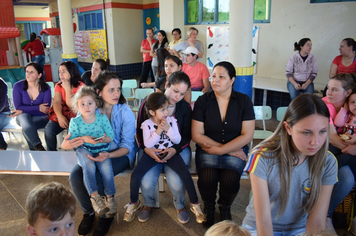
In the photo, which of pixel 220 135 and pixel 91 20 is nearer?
pixel 220 135

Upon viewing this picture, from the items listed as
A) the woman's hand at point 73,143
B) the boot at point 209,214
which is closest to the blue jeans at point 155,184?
the boot at point 209,214

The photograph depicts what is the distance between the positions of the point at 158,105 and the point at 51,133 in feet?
5.31

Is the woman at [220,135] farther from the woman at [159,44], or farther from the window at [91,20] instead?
the window at [91,20]

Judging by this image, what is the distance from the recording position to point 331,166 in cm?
146

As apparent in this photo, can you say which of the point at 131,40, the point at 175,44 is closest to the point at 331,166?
the point at 175,44

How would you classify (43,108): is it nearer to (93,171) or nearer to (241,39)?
(93,171)

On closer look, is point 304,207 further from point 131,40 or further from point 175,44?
point 131,40

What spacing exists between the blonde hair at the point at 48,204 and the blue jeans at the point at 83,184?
1032mm

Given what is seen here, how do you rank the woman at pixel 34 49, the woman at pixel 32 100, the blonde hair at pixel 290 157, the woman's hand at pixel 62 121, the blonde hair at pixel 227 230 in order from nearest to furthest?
the blonde hair at pixel 227 230
the blonde hair at pixel 290 157
the woman's hand at pixel 62 121
the woman at pixel 32 100
the woman at pixel 34 49

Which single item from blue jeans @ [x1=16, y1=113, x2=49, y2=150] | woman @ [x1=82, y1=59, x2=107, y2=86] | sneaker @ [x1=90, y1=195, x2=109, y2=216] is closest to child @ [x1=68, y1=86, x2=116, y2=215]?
sneaker @ [x1=90, y1=195, x2=109, y2=216]

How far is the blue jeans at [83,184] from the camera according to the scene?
7.45ft

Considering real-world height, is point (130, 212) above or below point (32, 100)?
below

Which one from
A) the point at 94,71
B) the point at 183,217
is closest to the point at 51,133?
the point at 94,71

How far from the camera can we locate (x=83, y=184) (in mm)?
2297
